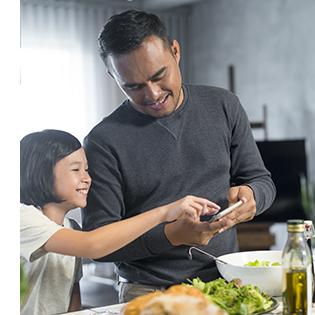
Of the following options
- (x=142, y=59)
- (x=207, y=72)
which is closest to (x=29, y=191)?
(x=142, y=59)

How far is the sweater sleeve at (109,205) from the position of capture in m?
1.13

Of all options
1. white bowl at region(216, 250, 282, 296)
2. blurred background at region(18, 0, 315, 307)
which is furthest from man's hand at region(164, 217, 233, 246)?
blurred background at region(18, 0, 315, 307)

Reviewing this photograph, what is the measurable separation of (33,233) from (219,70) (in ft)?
11.6

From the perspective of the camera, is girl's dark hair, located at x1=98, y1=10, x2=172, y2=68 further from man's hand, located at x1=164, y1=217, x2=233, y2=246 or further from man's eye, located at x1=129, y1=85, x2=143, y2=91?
man's hand, located at x1=164, y1=217, x2=233, y2=246

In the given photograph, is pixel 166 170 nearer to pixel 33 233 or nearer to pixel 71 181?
pixel 71 181

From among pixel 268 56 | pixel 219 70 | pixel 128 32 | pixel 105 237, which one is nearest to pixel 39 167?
pixel 105 237

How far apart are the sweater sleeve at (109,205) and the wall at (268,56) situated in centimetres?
261

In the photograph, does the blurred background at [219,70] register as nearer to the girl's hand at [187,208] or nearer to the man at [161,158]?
the man at [161,158]

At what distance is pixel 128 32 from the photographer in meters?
1.13

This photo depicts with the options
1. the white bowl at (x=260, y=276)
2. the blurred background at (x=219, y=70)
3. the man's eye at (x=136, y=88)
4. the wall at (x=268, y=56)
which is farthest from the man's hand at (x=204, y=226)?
the wall at (x=268, y=56)

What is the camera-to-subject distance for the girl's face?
1178mm

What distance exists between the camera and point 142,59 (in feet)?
3.67

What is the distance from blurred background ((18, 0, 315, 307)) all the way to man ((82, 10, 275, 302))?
198 centimetres

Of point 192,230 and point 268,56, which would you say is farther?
point 268,56
